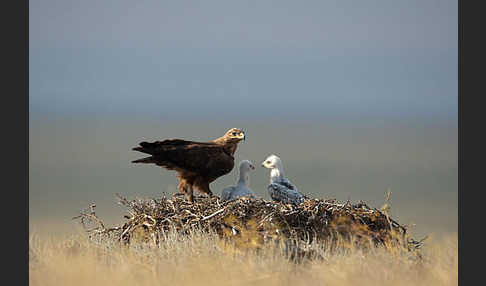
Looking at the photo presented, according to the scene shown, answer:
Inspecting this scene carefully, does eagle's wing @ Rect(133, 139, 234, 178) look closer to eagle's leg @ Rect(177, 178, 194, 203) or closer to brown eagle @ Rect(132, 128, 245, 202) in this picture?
brown eagle @ Rect(132, 128, 245, 202)

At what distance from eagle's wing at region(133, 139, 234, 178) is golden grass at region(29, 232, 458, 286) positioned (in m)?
1.49

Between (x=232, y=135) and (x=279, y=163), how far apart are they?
3.16ft

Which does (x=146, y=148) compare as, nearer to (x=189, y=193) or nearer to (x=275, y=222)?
(x=189, y=193)

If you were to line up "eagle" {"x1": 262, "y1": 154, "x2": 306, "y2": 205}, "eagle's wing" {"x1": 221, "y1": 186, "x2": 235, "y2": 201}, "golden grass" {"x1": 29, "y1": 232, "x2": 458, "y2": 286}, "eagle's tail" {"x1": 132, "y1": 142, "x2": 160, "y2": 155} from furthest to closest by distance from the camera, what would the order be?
"eagle's wing" {"x1": 221, "y1": 186, "x2": 235, "y2": 201} → "eagle" {"x1": 262, "y1": 154, "x2": 306, "y2": 205} → "eagle's tail" {"x1": 132, "y1": 142, "x2": 160, "y2": 155} → "golden grass" {"x1": 29, "y1": 232, "x2": 458, "y2": 286}

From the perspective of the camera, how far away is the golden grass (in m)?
10.4

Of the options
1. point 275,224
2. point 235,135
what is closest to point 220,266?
point 275,224

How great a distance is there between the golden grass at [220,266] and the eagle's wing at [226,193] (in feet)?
4.66

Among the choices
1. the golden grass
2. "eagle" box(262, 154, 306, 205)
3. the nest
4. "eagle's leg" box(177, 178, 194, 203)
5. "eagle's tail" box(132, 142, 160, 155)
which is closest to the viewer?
the golden grass

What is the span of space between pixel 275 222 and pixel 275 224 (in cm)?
5

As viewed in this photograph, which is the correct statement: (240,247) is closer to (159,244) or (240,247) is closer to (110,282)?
(159,244)

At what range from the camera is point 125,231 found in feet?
42.2

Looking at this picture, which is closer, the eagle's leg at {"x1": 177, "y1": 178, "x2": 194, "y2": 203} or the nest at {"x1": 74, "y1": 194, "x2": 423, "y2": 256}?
the nest at {"x1": 74, "y1": 194, "x2": 423, "y2": 256}

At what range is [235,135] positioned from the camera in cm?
1358

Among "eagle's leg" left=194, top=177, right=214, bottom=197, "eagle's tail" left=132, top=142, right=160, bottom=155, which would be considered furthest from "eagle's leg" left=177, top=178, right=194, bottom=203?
"eagle's tail" left=132, top=142, right=160, bottom=155
